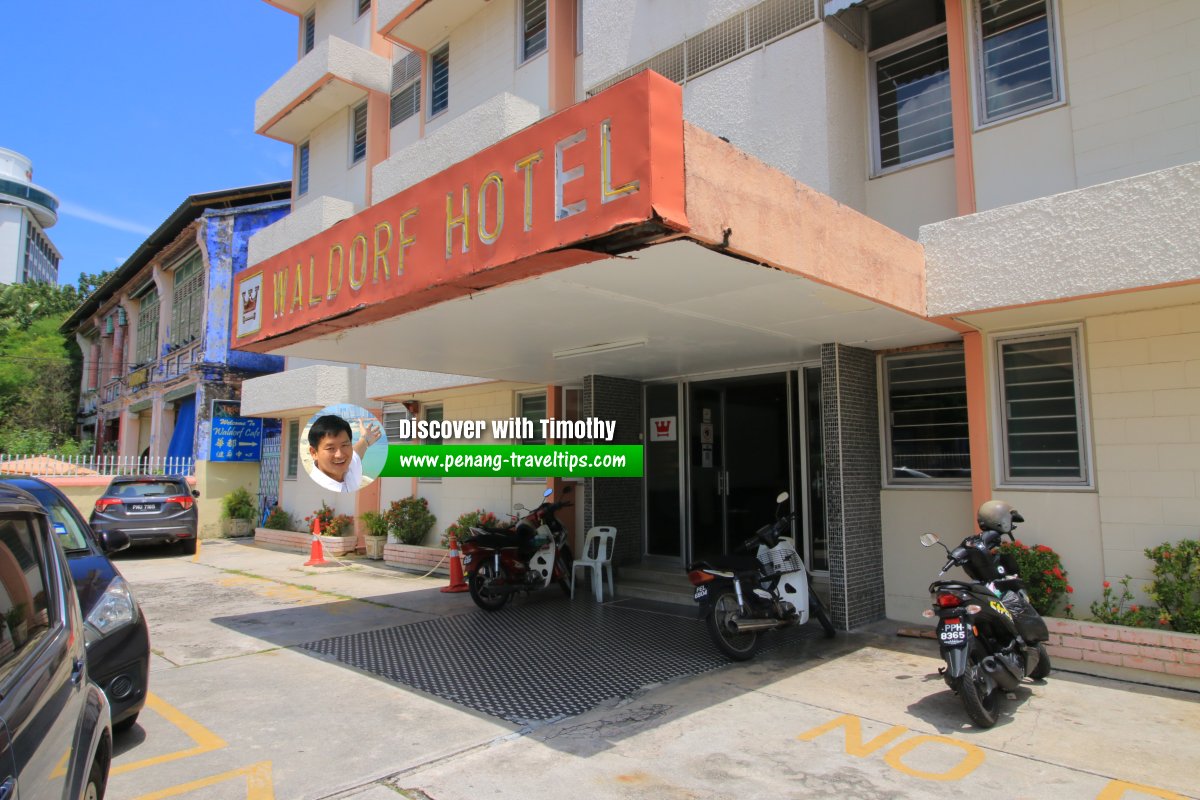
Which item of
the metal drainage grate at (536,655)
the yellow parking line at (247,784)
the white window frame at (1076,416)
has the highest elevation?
the white window frame at (1076,416)

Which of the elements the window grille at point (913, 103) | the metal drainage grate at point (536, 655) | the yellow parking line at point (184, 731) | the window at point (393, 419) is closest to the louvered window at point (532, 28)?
the window grille at point (913, 103)

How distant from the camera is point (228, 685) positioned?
571 centimetres

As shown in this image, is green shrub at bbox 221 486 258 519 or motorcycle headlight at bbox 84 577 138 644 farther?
green shrub at bbox 221 486 258 519

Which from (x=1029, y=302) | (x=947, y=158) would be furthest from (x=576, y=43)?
(x=1029, y=302)

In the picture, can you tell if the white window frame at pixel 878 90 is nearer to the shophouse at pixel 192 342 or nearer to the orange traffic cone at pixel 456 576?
the orange traffic cone at pixel 456 576

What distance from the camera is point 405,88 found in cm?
1529

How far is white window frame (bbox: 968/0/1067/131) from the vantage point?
21.6 feet

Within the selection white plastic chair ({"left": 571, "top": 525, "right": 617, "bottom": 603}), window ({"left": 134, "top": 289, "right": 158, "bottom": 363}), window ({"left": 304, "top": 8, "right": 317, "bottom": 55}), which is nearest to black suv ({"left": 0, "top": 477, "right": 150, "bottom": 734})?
white plastic chair ({"left": 571, "top": 525, "right": 617, "bottom": 603})

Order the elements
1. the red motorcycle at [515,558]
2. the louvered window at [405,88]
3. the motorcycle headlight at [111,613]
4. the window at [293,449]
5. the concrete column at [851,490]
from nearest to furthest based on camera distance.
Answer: the motorcycle headlight at [111,613] → the concrete column at [851,490] → the red motorcycle at [515,558] → the louvered window at [405,88] → the window at [293,449]

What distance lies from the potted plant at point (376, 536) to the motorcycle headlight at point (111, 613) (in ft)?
29.1

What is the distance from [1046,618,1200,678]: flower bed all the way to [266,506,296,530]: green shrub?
604 inches

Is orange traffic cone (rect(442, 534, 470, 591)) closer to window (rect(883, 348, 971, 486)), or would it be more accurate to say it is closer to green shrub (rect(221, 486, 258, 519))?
window (rect(883, 348, 971, 486))

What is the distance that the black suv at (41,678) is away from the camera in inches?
78.7

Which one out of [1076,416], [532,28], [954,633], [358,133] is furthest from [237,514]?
[1076,416]
